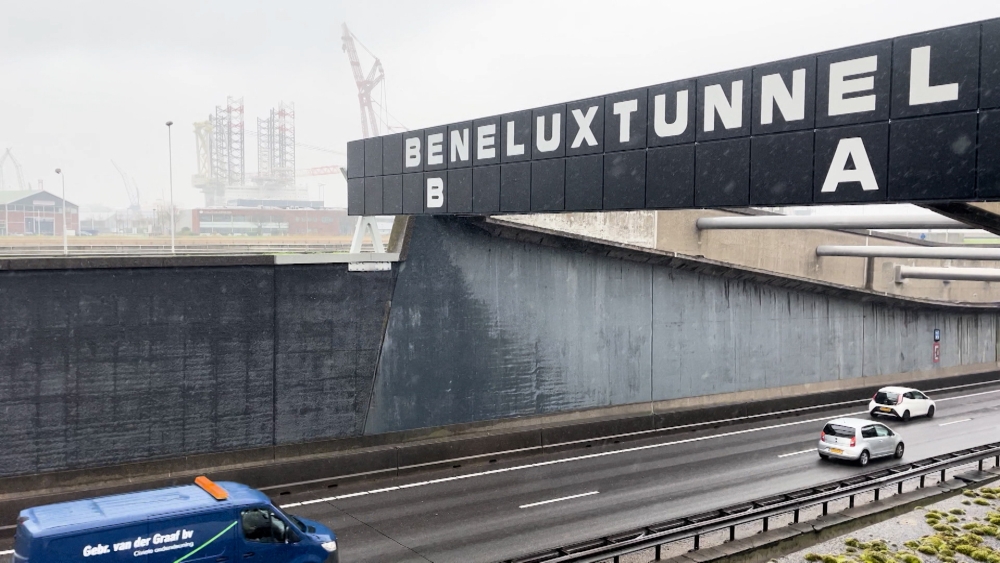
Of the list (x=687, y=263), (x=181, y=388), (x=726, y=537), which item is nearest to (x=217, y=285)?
(x=181, y=388)

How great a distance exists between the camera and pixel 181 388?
2009 centimetres

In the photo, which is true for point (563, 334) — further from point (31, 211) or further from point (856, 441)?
point (31, 211)

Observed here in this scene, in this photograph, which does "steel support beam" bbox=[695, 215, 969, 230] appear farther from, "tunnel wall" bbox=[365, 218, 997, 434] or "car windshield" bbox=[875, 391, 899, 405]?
"car windshield" bbox=[875, 391, 899, 405]

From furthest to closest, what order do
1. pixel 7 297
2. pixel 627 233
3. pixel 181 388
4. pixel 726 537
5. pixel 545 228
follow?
pixel 627 233 < pixel 545 228 < pixel 181 388 < pixel 7 297 < pixel 726 537

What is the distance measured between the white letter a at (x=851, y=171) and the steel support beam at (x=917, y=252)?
56.5ft

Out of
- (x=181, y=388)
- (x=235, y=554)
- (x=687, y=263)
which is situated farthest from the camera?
(x=687, y=263)

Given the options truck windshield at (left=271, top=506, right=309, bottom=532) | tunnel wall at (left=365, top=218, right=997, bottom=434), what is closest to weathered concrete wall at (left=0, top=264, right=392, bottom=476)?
tunnel wall at (left=365, top=218, right=997, bottom=434)

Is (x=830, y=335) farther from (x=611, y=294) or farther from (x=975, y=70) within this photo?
(x=975, y=70)

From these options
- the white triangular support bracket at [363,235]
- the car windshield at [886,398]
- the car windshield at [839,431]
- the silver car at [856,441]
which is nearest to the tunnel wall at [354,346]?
the white triangular support bracket at [363,235]

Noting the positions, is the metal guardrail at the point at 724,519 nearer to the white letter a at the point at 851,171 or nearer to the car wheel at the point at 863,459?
the car wheel at the point at 863,459

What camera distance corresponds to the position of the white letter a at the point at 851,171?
13.2 metres

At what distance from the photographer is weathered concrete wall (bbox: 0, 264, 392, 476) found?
60.0ft

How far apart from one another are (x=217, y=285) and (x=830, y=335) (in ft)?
87.7

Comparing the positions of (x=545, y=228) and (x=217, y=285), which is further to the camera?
(x=545, y=228)
